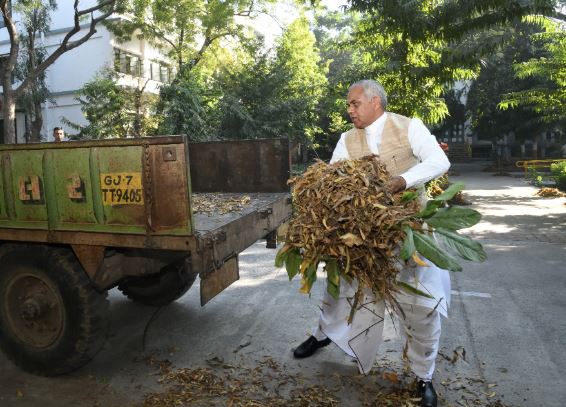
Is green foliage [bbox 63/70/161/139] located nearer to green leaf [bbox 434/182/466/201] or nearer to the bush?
the bush

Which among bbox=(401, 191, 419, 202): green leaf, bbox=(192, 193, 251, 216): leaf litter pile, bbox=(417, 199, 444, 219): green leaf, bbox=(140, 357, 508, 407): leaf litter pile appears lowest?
bbox=(140, 357, 508, 407): leaf litter pile

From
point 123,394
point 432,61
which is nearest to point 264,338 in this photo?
point 123,394

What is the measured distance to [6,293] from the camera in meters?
3.68

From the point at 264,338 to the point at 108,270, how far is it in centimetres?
149

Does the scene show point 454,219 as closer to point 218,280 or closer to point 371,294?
point 371,294

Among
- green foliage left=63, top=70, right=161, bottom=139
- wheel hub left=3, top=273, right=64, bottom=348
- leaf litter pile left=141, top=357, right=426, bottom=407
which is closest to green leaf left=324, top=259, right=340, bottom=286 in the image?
leaf litter pile left=141, top=357, right=426, bottom=407

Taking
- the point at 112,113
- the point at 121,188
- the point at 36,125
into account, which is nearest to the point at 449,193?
the point at 121,188

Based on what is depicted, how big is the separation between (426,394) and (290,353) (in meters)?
1.19

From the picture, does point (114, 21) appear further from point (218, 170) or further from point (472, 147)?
point (472, 147)

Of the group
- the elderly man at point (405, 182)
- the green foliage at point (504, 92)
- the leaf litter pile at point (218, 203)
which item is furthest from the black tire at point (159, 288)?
the green foliage at point (504, 92)

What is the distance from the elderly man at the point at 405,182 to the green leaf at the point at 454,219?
0.26 metres

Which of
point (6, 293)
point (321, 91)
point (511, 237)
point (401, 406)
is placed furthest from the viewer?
point (321, 91)

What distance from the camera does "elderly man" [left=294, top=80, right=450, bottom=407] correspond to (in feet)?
9.47

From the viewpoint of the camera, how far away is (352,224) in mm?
2418
